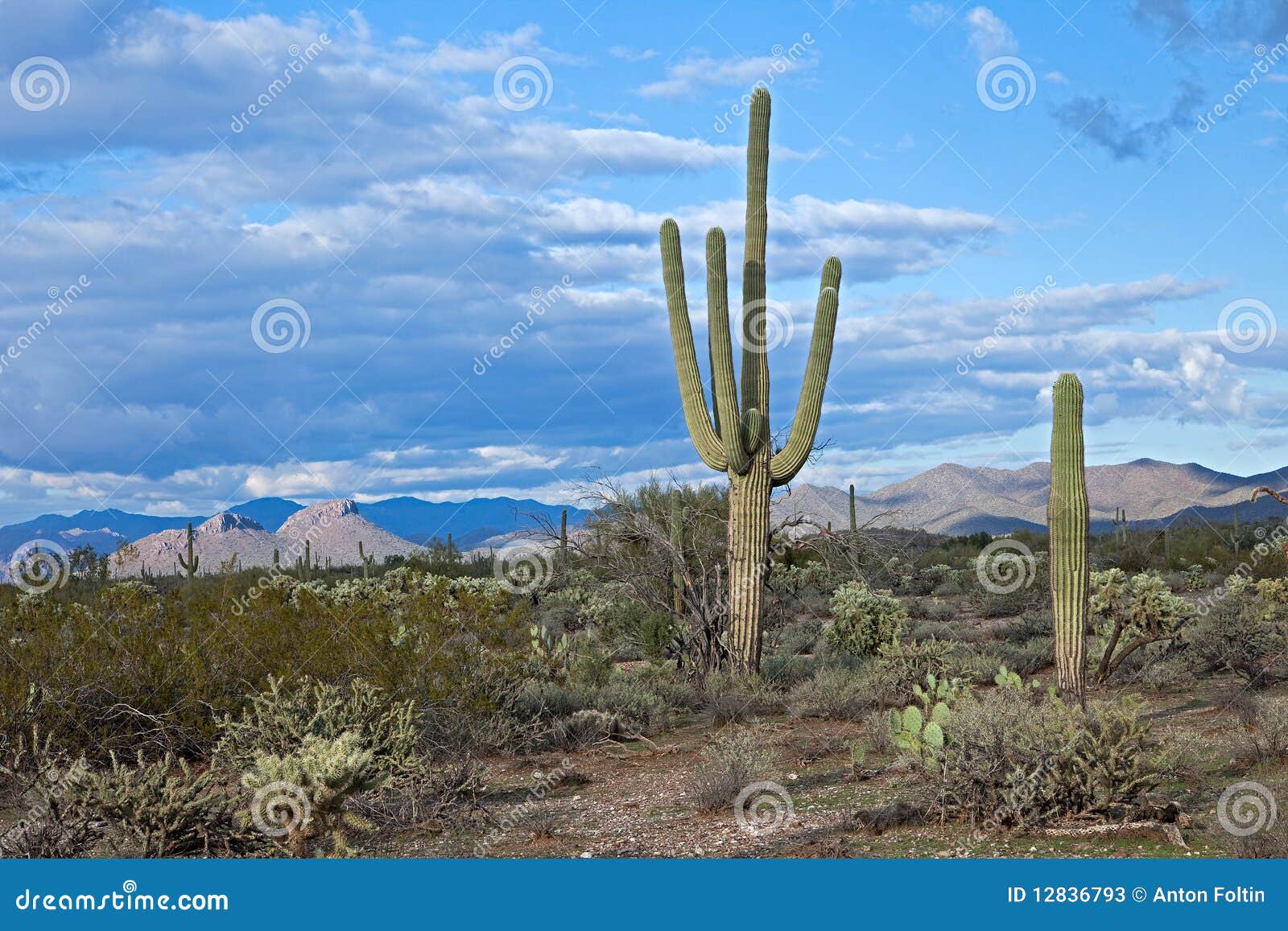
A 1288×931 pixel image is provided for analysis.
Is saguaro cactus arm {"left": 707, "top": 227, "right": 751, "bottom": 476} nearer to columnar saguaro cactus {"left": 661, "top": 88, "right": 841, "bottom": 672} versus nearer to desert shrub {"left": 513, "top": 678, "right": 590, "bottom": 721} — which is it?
columnar saguaro cactus {"left": 661, "top": 88, "right": 841, "bottom": 672}

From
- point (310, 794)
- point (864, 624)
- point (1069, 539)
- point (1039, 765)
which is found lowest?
point (310, 794)

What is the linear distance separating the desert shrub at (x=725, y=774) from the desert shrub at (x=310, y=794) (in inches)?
86.0

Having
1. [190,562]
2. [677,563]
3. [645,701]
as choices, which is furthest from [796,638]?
[190,562]

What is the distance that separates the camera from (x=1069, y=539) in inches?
408

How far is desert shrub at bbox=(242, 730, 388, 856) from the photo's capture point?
6.55 meters

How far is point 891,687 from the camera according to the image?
11391mm

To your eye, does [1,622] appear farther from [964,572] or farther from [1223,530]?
[1223,530]

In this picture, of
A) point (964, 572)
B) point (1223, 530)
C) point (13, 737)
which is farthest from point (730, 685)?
point (1223, 530)

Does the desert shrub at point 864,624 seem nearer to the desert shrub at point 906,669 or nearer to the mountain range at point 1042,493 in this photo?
the desert shrub at point 906,669

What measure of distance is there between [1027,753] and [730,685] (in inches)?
229

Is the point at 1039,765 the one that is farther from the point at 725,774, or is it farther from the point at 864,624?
the point at 864,624

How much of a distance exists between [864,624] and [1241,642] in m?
4.71

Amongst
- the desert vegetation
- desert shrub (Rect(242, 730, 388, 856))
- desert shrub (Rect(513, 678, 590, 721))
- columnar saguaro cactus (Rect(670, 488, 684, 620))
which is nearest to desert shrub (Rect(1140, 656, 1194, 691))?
the desert vegetation

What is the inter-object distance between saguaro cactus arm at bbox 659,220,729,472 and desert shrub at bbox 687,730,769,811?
18.7 ft
